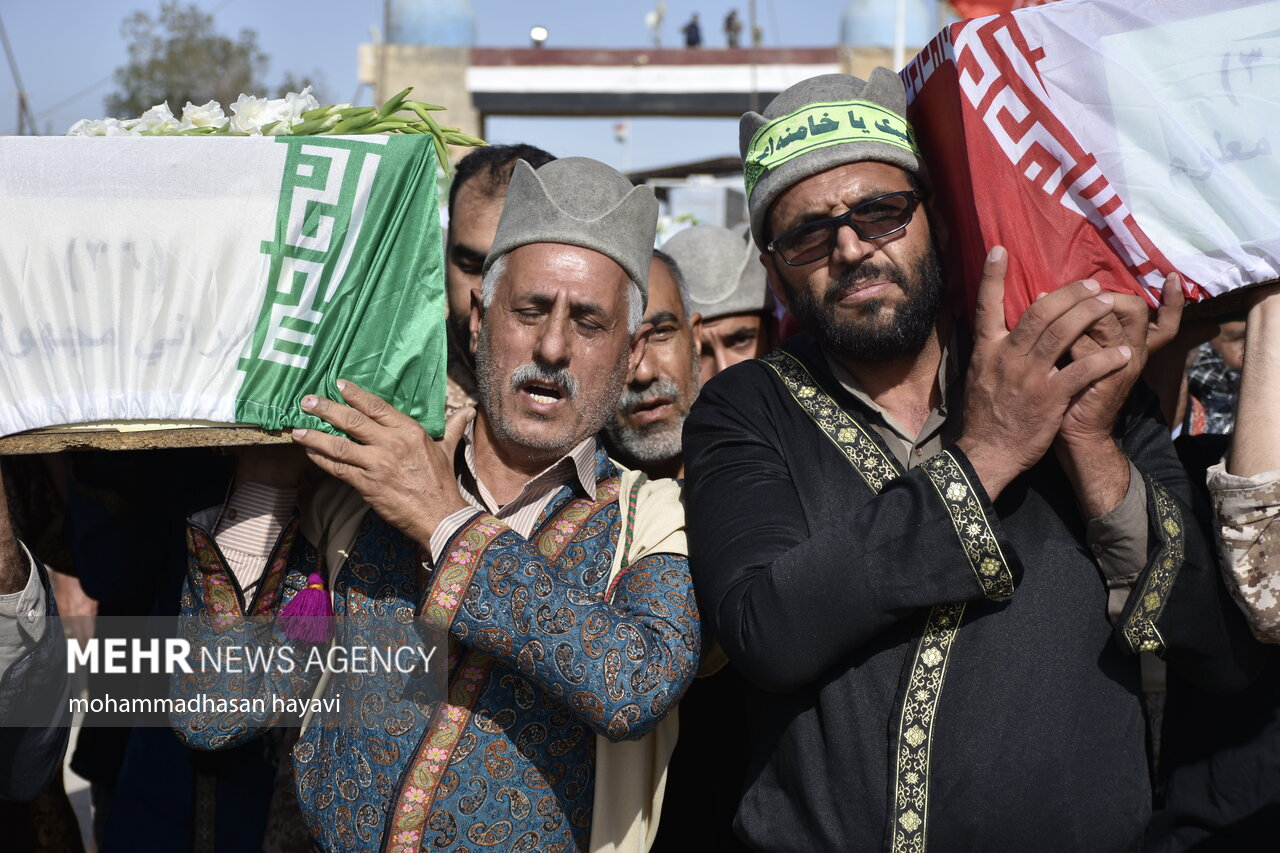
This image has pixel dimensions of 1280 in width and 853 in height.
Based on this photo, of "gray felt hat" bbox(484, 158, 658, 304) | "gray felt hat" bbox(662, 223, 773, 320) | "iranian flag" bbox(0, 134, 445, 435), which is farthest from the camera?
"gray felt hat" bbox(662, 223, 773, 320)

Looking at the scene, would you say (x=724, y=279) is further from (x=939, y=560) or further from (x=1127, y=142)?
(x=939, y=560)

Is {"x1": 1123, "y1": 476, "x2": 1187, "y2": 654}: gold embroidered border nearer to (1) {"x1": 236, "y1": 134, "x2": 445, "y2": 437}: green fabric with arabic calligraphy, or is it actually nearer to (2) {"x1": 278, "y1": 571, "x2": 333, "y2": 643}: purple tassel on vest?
(1) {"x1": 236, "y1": 134, "x2": 445, "y2": 437}: green fabric with arabic calligraphy

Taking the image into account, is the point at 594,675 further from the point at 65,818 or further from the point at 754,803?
the point at 65,818

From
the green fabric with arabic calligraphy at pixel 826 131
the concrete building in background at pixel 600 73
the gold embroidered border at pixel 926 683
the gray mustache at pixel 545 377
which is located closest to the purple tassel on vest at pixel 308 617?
the gray mustache at pixel 545 377

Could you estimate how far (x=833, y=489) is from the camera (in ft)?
7.49

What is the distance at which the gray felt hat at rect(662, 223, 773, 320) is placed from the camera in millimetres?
4141

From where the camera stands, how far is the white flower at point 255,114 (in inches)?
93.0

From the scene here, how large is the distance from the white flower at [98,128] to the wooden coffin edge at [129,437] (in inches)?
24.6

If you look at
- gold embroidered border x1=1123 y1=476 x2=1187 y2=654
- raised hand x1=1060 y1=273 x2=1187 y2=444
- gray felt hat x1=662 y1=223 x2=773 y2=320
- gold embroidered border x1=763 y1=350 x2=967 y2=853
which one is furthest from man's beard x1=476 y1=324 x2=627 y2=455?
gray felt hat x1=662 y1=223 x2=773 y2=320

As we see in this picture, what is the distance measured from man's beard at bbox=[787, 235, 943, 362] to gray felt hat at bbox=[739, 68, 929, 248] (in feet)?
0.77

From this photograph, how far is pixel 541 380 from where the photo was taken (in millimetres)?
2545

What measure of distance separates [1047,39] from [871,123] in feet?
1.31

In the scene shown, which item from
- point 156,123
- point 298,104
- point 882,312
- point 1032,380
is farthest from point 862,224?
point 156,123

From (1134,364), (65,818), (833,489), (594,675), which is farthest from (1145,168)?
(65,818)
